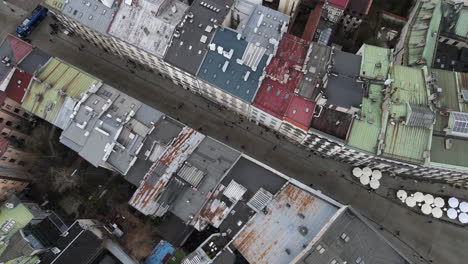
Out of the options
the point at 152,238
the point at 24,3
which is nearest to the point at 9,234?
the point at 152,238

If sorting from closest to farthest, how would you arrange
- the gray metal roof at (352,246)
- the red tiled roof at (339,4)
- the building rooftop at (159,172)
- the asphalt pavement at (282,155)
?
1. the gray metal roof at (352,246)
2. the building rooftop at (159,172)
3. the asphalt pavement at (282,155)
4. the red tiled roof at (339,4)

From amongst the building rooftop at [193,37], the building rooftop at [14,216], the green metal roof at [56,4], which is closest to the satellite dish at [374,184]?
the building rooftop at [193,37]

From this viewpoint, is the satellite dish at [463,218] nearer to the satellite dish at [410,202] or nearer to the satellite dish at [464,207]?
the satellite dish at [464,207]

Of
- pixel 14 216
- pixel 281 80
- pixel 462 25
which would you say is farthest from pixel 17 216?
pixel 462 25

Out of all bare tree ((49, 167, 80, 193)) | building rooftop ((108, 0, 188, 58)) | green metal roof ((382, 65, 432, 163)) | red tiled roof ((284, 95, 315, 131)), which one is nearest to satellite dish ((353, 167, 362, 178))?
green metal roof ((382, 65, 432, 163))

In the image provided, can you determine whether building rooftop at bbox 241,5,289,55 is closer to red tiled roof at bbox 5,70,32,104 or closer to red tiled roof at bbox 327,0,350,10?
red tiled roof at bbox 327,0,350,10

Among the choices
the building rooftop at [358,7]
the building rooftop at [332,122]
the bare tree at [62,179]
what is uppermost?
the building rooftop at [358,7]
